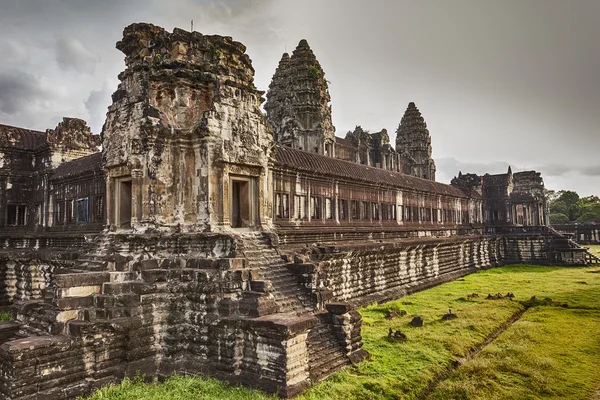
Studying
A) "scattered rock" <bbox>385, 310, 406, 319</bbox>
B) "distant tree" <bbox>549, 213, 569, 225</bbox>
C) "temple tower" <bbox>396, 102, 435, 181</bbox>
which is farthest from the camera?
"distant tree" <bbox>549, 213, 569, 225</bbox>

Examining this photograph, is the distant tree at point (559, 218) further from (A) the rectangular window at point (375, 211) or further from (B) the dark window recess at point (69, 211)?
(B) the dark window recess at point (69, 211)

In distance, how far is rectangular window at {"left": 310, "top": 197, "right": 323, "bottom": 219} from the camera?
58.0 feet

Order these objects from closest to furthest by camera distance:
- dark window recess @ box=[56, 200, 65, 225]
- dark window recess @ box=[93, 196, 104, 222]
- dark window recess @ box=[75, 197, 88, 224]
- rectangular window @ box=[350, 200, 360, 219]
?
1. dark window recess @ box=[93, 196, 104, 222]
2. dark window recess @ box=[75, 197, 88, 224]
3. dark window recess @ box=[56, 200, 65, 225]
4. rectangular window @ box=[350, 200, 360, 219]

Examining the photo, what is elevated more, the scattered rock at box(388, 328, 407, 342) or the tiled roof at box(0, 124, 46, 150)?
the tiled roof at box(0, 124, 46, 150)

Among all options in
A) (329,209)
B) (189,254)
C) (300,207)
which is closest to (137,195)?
(189,254)

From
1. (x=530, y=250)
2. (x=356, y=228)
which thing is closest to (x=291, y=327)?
(x=356, y=228)

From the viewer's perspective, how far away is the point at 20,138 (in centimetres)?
2250

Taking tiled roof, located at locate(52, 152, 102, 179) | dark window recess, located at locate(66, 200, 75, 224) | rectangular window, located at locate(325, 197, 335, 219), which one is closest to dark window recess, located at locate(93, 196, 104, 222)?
tiled roof, located at locate(52, 152, 102, 179)

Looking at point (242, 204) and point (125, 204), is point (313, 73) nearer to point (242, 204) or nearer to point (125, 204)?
point (242, 204)

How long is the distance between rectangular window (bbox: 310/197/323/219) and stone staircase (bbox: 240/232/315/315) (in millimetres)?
5506

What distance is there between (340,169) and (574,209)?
243 feet

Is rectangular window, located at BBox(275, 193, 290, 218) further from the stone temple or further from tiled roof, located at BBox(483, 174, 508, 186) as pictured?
tiled roof, located at BBox(483, 174, 508, 186)

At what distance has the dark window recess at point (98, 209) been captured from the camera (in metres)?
17.4

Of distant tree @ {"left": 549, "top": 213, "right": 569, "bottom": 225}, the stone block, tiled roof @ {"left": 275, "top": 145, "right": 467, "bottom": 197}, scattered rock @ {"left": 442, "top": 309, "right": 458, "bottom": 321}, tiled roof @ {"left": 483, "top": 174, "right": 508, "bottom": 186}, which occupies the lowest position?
scattered rock @ {"left": 442, "top": 309, "right": 458, "bottom": 321}
